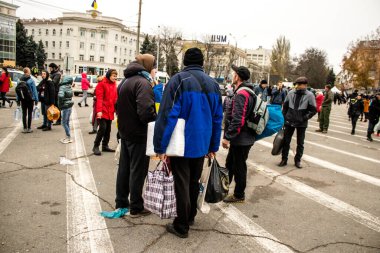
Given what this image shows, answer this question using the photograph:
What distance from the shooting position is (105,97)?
727 centimetres

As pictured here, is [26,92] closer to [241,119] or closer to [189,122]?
[241,119]

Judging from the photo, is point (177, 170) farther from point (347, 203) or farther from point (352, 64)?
point (352, 64)

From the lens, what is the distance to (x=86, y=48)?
303ft

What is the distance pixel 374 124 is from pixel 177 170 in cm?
1193

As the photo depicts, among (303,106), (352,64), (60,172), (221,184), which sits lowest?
(60,172)

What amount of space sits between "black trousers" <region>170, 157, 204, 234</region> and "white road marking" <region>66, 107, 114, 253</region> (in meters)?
0.82

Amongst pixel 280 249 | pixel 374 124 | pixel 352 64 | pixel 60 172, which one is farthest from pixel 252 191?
pixel 352 64

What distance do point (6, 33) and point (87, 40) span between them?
33611 mm

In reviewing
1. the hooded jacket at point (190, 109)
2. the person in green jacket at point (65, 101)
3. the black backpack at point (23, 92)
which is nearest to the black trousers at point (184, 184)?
the hooded jacket at point (190, 109)

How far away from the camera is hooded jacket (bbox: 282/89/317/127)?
690cm

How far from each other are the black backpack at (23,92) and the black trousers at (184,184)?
741 cm

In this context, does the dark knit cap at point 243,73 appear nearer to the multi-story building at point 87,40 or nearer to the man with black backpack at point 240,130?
the man with black backpack at point 240,130

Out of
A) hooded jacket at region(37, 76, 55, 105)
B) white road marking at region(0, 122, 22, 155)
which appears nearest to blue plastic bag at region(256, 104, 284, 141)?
white road marking at region(0, 122, 22, 155)

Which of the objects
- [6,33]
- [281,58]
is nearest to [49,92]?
[6,33]
